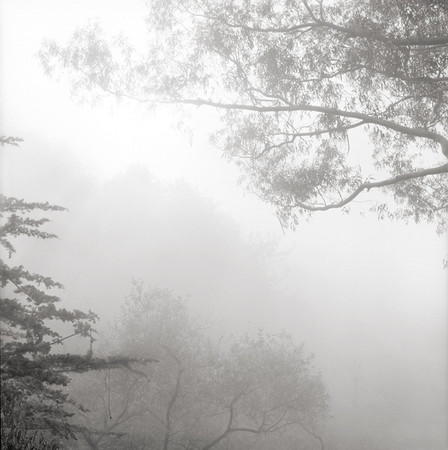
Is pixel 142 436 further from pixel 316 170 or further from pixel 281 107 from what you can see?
pixel 281 107

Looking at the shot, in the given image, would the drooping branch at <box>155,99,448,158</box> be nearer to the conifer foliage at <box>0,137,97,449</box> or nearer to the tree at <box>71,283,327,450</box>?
the conifer foliage at <box>0,137,97,449</box>

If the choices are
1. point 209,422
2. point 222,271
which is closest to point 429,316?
point 222,271

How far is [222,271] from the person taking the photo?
45.8 m

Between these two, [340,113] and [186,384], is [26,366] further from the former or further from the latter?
[186,384]

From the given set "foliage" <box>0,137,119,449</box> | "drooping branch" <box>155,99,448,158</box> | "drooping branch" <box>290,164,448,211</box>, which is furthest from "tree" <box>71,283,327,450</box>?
"foliage" <box>0,137,119,449</box>

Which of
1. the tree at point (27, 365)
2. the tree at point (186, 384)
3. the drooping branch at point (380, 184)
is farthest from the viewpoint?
the tree at point (186, 384)

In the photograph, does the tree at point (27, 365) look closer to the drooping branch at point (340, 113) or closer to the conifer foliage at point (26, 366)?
the conifer foliage at point (26, 366)

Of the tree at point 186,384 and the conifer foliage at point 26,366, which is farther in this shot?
the tree at point 186,384

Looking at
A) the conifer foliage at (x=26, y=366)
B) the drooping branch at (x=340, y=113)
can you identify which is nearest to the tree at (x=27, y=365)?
the conifer foliage at (x=26, y=366)

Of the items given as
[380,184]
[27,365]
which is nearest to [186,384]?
[380,184]

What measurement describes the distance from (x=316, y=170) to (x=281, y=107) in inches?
98.4

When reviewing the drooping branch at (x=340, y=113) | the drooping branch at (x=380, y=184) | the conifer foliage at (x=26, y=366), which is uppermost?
the drooping branch at (x=340, y=113)

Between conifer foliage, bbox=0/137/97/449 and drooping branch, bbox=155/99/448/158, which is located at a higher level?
drooping branch, bbox=155/99/448/158

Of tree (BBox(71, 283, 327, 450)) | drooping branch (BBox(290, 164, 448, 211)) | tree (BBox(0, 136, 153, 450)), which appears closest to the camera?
tree (BBox(0, 136, 153, 450))
